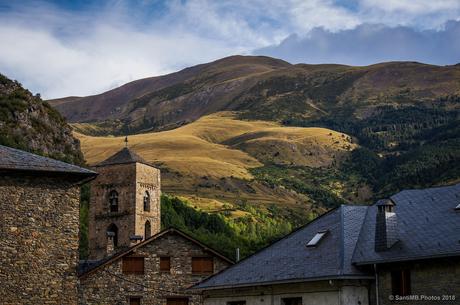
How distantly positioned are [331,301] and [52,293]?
9.73 metres

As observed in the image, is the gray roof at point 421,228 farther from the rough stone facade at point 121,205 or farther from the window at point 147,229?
the rough stone facade at point 121,205

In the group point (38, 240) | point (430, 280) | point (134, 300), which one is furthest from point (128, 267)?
point (430, 280)

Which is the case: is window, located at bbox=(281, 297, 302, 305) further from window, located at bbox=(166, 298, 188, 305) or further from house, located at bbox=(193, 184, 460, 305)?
window, located at bbox=(166, 298, 188, 305)

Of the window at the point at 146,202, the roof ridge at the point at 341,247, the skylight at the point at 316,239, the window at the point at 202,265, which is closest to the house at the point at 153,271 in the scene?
the window at the point at 202,265

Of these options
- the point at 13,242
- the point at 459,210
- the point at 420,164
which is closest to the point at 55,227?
the point at 13,242

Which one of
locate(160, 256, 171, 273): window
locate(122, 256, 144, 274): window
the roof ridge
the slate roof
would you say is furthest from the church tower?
the roof ridge

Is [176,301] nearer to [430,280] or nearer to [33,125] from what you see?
[430,280]

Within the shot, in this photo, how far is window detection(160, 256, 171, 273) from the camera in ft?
145

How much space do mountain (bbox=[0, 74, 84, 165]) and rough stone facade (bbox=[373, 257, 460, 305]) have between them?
88.3 m

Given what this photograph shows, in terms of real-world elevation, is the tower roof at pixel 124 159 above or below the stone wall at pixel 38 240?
above

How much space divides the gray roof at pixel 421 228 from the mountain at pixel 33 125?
85.6m

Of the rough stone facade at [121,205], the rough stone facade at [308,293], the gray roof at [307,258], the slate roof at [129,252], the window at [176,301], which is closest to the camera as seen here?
the rough stone facade at [308,293]

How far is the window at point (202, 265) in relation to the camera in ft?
146

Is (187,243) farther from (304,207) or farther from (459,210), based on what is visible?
(304,207)
